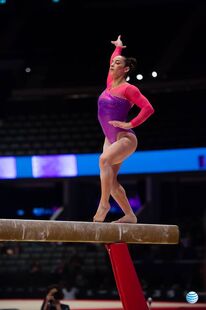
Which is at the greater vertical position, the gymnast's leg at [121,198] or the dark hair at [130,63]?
the dark hair at [130,63]

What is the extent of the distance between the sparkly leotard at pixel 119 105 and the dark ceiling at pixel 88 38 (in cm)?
1126

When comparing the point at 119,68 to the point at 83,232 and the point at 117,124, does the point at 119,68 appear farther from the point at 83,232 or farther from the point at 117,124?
the point at 83,232

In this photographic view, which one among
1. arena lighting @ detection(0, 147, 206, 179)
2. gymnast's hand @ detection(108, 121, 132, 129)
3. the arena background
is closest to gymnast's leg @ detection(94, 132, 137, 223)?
gymnast's hand @ detection(108, 121, 132, 129)

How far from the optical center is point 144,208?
709 inches

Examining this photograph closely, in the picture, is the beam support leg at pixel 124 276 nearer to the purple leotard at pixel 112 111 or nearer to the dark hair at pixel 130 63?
the purple leotard at pixel 112 111

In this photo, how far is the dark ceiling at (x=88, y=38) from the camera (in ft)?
56.7

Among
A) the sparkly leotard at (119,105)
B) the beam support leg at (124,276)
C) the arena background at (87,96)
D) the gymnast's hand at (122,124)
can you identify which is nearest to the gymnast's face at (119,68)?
the sparkly leotard at (119,105)

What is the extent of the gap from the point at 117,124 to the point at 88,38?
1289 centimetres

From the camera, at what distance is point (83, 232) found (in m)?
5.10

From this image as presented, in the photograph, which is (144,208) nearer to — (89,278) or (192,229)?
(192,229)

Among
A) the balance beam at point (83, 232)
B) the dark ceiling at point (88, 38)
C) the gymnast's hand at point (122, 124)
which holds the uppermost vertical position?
the dark ceiling at point (88, 38)

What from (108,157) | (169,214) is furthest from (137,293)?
(169,214)

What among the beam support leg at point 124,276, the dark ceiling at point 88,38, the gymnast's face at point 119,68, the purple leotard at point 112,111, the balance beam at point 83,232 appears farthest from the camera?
the dark ceiling at point 88,38

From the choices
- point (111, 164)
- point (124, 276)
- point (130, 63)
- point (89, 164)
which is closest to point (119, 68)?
point (130, 63)
